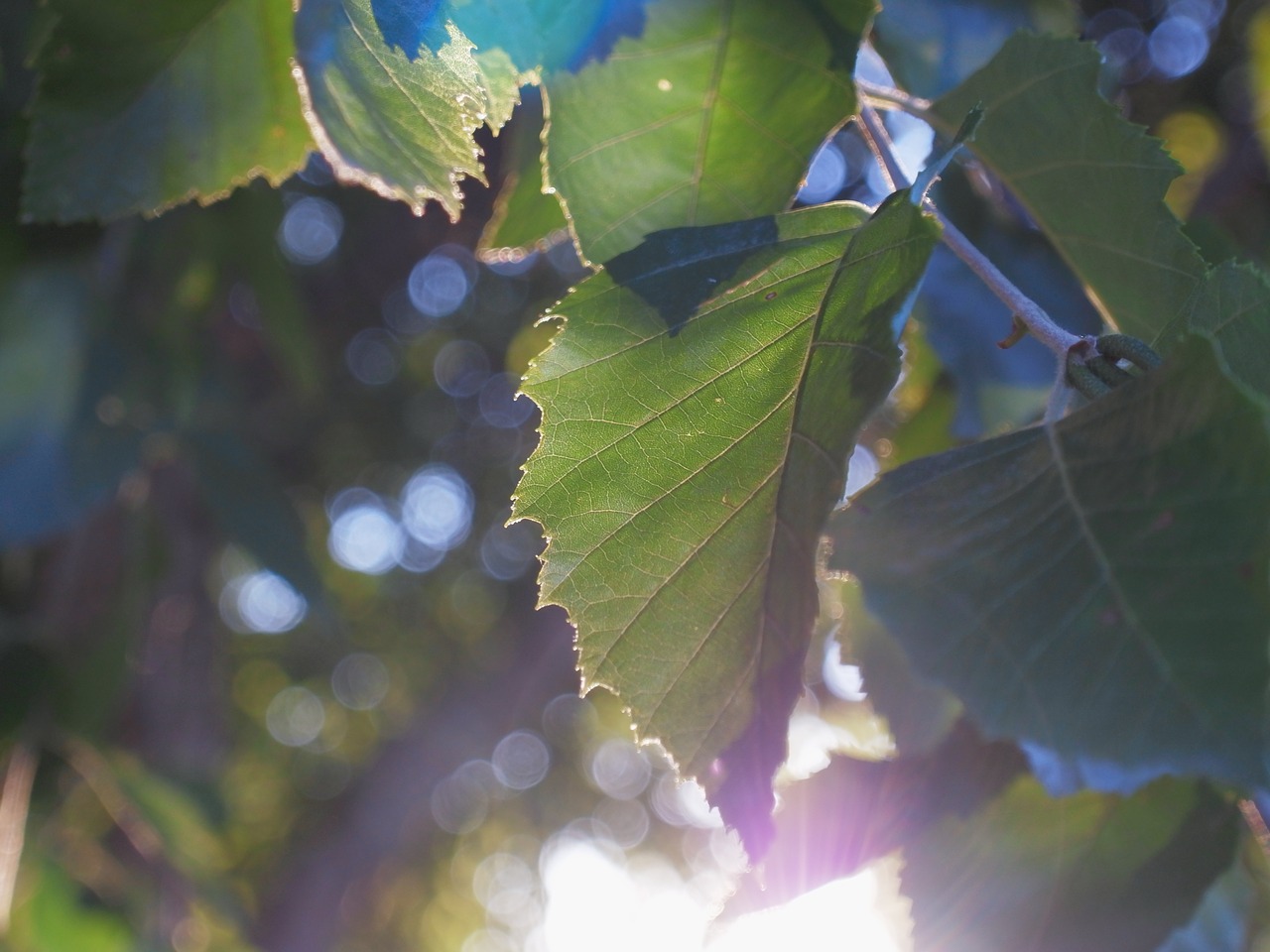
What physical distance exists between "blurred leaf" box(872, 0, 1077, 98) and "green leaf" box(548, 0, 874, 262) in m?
0.35

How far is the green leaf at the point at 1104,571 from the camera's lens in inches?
15.3

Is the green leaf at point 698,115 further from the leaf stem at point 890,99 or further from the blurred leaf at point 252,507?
the blurred leaf at point 252,507

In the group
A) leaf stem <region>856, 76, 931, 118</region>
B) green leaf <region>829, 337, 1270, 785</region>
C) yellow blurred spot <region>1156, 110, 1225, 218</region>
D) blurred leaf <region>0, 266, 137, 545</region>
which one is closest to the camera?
green leaf <region>829, 337, 1270, 785</region>

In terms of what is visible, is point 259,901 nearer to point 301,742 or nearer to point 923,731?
point 301,742

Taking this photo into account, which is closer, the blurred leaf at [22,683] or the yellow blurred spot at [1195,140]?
the blurred leaf at [22,683]

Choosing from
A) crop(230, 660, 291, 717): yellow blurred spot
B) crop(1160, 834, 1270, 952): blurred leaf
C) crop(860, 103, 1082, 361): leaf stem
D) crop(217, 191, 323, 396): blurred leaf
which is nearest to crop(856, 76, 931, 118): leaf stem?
crop(860, 103, 1082, 361): leaf stem

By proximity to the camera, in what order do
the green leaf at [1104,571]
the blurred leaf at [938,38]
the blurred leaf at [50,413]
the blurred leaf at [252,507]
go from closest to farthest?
1. the green leaf at [1104,571]
2. the blurred leaf at [938,38]
3. the blurred leaf at [50,413]
4. the blurred leaf at [252,507]

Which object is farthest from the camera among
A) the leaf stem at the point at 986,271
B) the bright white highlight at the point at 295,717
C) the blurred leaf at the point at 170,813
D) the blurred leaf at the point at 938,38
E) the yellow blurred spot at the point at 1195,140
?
the bright white highlight at the point at 295,717

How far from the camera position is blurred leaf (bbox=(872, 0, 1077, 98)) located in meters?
0.94

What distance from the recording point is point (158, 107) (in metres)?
0.65

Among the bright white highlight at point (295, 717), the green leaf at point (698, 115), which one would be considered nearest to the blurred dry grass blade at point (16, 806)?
Result: the green leaf at point (698, 115)

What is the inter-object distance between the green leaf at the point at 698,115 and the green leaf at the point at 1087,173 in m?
0.10

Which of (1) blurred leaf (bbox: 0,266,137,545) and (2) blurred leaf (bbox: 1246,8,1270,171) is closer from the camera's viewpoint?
(1) blurred leaf (bbox: 0,266,137,545)

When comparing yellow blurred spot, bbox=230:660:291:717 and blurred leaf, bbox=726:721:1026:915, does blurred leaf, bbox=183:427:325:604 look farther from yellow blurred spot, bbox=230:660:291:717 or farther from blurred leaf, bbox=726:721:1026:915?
yellow blurred spot, bbox=230:660:291:717
